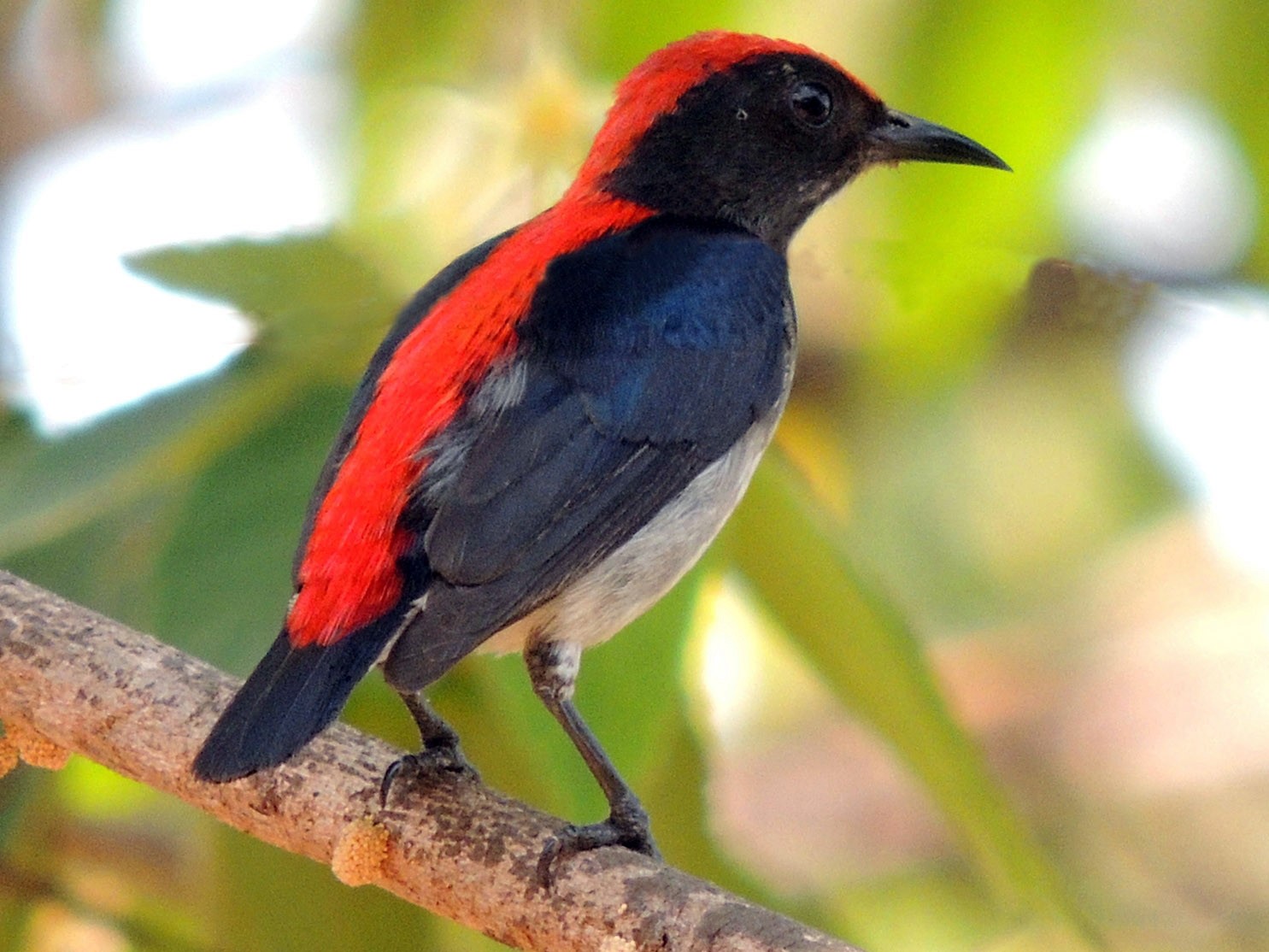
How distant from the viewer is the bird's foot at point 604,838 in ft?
8.04

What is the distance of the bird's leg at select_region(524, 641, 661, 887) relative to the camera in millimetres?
2826

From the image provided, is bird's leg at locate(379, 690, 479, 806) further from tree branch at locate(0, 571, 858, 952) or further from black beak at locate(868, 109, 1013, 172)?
black beak at locate(868, 109, 1013, 172)

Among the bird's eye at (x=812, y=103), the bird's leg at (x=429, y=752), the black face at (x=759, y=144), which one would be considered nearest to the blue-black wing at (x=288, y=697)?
the bird's leg at (x=429, y=752)

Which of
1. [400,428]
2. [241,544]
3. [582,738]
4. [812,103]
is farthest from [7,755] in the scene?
[812,103]

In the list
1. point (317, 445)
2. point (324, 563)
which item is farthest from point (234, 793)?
point (317, 445)

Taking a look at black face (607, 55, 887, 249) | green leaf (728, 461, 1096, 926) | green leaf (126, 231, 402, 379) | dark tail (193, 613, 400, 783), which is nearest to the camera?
dark tail (193, 613, 400, 783)

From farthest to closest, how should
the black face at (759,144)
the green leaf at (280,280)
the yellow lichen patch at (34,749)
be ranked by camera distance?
1. the black face at (759,144)
2. the green leaf at (280,280)
3. the yellow lichen patch at (34,749)

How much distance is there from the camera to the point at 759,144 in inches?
143

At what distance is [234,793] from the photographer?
8.59ft

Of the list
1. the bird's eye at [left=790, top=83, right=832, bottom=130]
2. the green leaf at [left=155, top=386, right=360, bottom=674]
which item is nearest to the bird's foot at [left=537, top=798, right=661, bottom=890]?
the green leaf at [left=155, top=386, right=360, bottom=674]

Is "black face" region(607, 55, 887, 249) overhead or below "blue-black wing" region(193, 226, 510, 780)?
overhead

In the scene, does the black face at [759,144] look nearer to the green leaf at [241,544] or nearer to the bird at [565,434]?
the bird at [565,434]

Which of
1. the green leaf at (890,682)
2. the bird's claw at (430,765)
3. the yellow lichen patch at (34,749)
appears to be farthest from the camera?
the green leaf at (890,682)

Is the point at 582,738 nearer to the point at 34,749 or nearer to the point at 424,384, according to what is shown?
the point at 424,384
